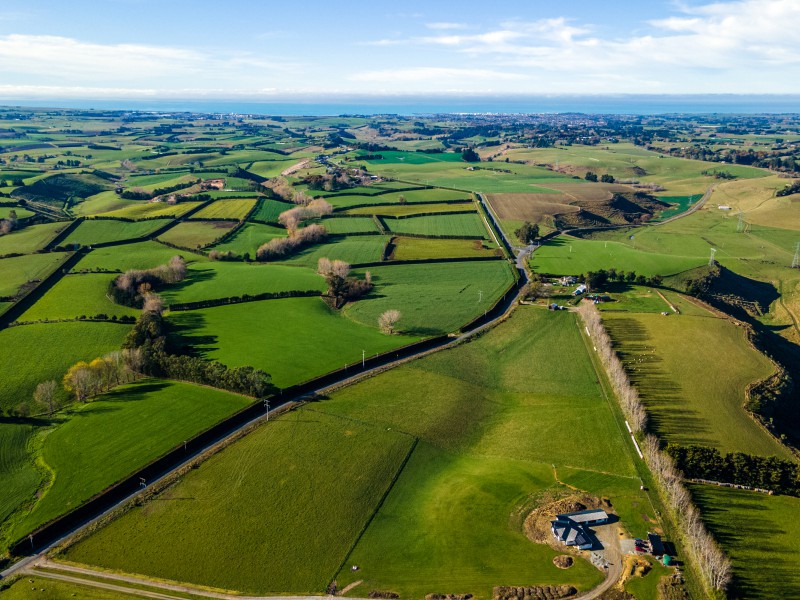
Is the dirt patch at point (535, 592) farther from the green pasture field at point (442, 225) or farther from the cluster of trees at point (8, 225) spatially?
the cluster of trees at point (8, 225)

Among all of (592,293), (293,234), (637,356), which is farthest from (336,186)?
(637,356)

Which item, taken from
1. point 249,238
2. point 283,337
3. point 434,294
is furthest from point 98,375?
point 249,238

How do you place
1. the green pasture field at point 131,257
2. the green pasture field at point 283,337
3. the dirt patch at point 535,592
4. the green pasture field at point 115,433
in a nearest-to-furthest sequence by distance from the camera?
the dirt patch at point 535,592, the green pasture field at point 115,433, the green pasture field at point 283,337, the green pasture field at point 131,257

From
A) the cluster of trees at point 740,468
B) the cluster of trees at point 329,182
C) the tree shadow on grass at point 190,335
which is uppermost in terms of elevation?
the cluster of trees at point 329,182

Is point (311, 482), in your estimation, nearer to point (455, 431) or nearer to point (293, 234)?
point (455, 431)

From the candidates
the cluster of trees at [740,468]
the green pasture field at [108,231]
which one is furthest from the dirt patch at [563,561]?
the green pasture field at [108,231]

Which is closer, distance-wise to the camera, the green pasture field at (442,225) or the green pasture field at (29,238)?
the green pasture field at (29,238)

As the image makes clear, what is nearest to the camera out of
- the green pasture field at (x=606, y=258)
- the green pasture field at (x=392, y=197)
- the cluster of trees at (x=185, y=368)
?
the cluster of trees at (x=185, y=368)
